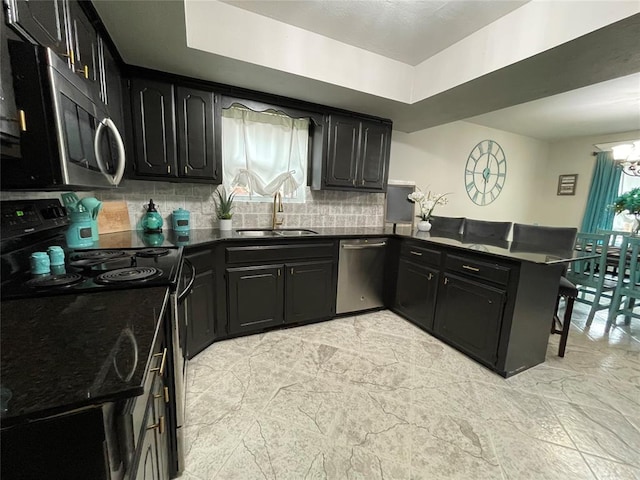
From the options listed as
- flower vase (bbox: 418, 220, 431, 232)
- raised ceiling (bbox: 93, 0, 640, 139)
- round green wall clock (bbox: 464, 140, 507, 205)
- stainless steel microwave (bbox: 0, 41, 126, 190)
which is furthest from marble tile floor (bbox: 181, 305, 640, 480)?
round green wall clock (bbox: 464, 140, 507, 205)

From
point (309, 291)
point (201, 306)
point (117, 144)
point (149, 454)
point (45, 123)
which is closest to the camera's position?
point (149, 454)

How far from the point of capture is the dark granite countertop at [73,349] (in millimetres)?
448

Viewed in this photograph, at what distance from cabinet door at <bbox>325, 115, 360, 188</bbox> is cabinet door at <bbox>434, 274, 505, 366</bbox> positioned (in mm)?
1451

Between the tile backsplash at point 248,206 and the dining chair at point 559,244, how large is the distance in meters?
1.58

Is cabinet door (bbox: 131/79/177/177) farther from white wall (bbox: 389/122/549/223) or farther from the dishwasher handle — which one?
white wall (bbox: 389/122/549/223)

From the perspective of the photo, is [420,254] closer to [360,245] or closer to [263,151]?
[360,245]

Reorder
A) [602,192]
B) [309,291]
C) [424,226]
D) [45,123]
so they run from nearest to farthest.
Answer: [45,123]
[309,291]
[424,226]
[602,192]

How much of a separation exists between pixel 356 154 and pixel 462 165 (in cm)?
250

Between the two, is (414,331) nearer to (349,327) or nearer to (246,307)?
(349,327)

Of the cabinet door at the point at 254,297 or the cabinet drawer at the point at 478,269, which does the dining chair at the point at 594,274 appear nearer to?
the cabinet drawer at the point at 478,269

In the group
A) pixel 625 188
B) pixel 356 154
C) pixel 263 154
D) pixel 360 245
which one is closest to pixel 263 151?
pixel 263 154

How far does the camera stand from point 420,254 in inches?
108

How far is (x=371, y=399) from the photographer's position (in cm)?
179

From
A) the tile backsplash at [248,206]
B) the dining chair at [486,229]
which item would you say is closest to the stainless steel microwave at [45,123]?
the tile backsplash at [248,206]
